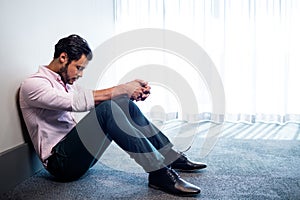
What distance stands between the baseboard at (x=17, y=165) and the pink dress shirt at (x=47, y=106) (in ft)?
0.27

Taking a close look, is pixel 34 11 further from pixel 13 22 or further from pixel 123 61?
pixel 123 61

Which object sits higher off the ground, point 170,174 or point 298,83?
point 298,83

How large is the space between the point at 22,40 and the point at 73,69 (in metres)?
0.29

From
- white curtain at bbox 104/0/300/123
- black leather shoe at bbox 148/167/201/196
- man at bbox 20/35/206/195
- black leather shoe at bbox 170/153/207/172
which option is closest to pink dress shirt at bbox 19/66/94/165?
man at bbox 20/35/206/195

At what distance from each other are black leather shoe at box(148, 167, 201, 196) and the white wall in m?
0.67

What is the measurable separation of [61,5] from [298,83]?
229cm

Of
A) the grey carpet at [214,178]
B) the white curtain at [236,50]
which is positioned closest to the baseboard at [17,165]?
the grey carpet at [214,178]

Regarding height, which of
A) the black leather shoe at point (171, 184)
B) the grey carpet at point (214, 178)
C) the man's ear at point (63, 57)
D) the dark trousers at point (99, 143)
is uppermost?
the man's ear at point (63, 57)

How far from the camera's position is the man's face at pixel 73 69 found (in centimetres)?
145

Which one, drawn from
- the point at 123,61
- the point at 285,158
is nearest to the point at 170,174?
the point at 285,158

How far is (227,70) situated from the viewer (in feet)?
10.3

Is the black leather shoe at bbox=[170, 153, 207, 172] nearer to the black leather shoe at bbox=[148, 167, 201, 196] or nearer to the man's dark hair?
the black leather shoe at bbox=[148, 167, 201, 196]

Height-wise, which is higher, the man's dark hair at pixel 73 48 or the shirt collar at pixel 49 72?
the man's dark hair at pixel 73 48

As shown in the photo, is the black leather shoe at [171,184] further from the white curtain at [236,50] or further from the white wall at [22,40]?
the white curtain at [236,50]
